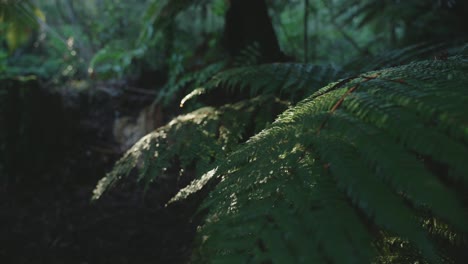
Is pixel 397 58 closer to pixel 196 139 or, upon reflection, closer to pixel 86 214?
pixel 196 139

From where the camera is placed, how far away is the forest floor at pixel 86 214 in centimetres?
245

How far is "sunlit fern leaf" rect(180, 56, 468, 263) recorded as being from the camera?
0.50m

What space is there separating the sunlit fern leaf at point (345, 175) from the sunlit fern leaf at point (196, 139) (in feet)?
1.75

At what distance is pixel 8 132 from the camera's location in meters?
3.45

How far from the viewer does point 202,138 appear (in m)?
1.34

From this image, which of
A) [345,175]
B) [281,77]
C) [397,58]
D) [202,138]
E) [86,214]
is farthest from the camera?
[86,214]

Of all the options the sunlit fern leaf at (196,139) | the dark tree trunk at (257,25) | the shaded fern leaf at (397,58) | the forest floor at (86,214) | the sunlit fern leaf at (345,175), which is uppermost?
the dark tree trunk at (257,25)

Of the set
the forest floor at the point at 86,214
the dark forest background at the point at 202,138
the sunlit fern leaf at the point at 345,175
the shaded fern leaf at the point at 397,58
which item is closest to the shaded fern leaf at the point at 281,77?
the dark forest background at the point at 202,138

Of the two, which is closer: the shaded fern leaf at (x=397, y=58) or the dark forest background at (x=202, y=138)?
the dark forest background at (x=202, y=138)

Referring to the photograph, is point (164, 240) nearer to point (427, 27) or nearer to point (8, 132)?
point (8, 132)

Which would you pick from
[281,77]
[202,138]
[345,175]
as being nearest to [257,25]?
[281,77]

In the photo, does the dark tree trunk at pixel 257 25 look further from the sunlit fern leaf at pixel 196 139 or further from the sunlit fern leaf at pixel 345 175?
the sunlit fern leaf at pixel 345 175

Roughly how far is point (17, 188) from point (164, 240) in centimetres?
181

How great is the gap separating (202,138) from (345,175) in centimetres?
83
